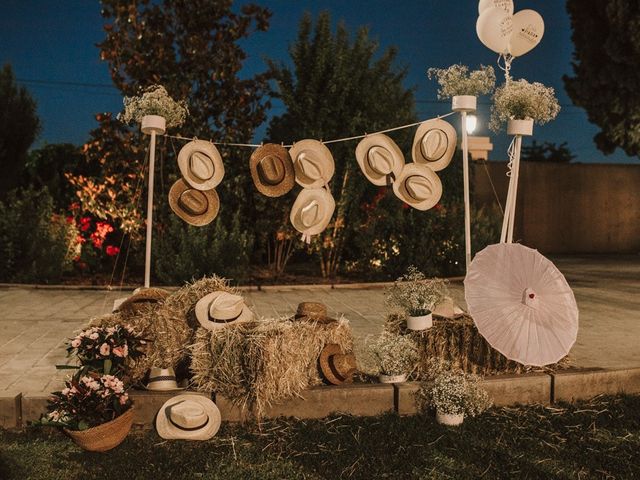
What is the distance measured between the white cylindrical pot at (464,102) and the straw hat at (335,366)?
88.0 inches

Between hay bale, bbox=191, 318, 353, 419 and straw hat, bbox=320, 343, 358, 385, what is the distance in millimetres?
138

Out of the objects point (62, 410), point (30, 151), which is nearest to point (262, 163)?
point (62, 410)

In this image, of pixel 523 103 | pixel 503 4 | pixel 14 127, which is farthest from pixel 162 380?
pixel 14 127

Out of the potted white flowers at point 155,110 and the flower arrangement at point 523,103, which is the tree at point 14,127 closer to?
the potted white flowers at point 155,110

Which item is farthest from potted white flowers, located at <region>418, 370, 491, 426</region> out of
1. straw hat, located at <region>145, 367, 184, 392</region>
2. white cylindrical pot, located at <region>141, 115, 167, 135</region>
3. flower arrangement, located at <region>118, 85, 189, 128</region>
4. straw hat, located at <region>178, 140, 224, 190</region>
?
flower arrangement, located at <region>118, 85, 189, 128</region>

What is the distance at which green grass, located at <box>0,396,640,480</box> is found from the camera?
11.8 feet

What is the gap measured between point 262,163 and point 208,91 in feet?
17.3

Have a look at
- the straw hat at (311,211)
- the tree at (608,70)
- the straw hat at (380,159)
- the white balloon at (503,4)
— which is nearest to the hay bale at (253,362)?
the straw hat at (311,211)

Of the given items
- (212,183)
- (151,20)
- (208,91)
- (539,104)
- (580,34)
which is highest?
(580,34)

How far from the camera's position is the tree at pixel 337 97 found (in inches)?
456

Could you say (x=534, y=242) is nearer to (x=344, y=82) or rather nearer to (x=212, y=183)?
(x=344, y=82)

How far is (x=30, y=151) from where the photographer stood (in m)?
14.1

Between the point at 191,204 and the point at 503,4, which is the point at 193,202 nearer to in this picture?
the point at 191,204

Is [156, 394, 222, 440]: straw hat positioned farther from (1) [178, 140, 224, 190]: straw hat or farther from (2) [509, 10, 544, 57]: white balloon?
(2) [509, 10, 544, 57]: white balloon
